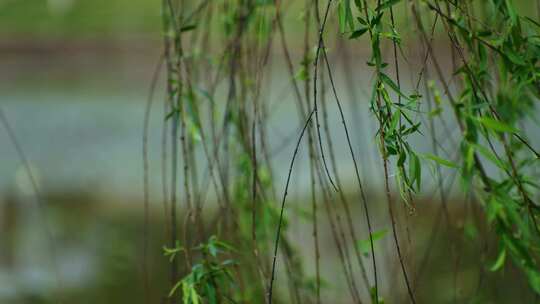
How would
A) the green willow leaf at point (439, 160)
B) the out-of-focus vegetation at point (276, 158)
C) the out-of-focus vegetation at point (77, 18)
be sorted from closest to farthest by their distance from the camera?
the green willow leaf at point (439, 160) → the out-of-focus vegetation at point (276, 158) → the out-of-focus vegetation at point (77, 18)

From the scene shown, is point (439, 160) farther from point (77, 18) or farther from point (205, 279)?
point (77, 18)

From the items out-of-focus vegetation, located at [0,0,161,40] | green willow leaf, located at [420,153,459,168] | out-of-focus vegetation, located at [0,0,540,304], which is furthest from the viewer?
out-of-focus vegetation, located at [0,0,161,40]

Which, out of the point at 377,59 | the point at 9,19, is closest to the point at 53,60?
the point at 9,19

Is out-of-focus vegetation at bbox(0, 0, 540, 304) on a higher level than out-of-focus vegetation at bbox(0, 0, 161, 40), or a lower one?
lower

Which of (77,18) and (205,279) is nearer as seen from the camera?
(205,279)

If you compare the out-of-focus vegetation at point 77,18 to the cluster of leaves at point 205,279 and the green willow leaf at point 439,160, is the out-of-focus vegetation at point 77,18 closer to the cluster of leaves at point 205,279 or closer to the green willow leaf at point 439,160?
the cluster of leaves at point 205,279

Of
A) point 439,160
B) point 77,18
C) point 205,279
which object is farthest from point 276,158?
point 77,18

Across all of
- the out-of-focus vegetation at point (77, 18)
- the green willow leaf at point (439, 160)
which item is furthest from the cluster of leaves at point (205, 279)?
the out-of-focus vegetation at point (77, 18)

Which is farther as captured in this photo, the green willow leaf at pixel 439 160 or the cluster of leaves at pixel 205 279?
the cluster of leaves at pixel 205 279

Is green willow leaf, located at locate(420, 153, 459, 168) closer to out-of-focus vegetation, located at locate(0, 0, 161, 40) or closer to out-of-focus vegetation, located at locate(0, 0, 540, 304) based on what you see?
out-of-focus vegetation, located at locate(0, 0, 540, 304)

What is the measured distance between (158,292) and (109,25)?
168 inches

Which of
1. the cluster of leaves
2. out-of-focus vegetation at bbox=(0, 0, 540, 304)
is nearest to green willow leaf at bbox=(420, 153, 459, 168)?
out-of-focus vegetation at bbox=(0, 0, 540, 304)

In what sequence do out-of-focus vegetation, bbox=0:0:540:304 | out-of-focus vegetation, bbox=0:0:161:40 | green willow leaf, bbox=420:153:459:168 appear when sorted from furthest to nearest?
out-of-focus vegetation, bbox=0:0:161:40
out-of-focus vegetation, bbox=0:0:540:304
green willow leaf, bbox=420:153:459:168

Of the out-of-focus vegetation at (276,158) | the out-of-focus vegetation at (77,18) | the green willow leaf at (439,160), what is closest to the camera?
the green willow leaf at (439,160)
